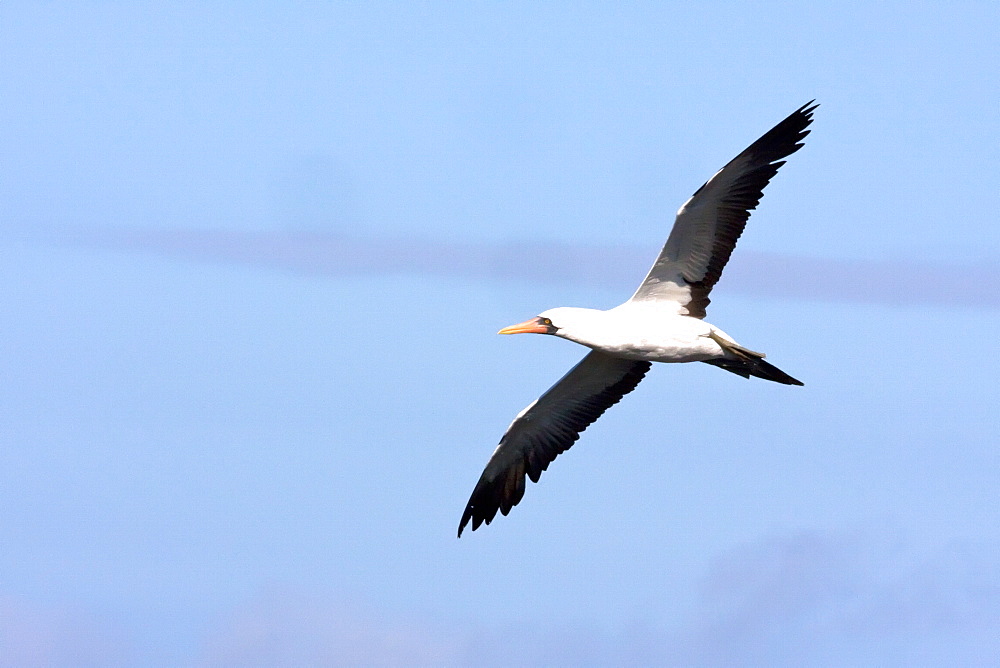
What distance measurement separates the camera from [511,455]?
22516 mm

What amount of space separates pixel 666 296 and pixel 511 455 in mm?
4050

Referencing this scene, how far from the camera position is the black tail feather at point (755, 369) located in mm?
19656

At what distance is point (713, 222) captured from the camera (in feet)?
63.0

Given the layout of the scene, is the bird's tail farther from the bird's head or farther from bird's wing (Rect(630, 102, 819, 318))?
the bird's head

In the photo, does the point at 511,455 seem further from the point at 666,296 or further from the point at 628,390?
the point at 666,296

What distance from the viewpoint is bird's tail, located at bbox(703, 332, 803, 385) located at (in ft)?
63.8

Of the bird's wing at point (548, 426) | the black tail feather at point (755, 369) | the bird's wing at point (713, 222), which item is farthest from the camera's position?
the bird's wing at point (548, 426)

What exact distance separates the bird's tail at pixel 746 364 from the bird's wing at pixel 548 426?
6.19 ft

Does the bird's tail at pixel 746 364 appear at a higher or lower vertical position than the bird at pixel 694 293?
lower

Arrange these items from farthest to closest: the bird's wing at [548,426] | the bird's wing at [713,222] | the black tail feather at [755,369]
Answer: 1. the bird's wing at [548,426]
2. the black tail feather at [755,369]
3. the bird's wing at [713,222]

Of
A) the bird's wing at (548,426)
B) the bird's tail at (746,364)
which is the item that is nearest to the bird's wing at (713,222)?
the bird's tail at (746,364)

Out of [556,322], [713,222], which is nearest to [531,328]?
[556,322]

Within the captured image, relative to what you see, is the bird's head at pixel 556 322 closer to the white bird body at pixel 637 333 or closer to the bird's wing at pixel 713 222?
the white bird body at pixel 637 333

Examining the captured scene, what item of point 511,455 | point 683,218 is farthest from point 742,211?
point 511,455
